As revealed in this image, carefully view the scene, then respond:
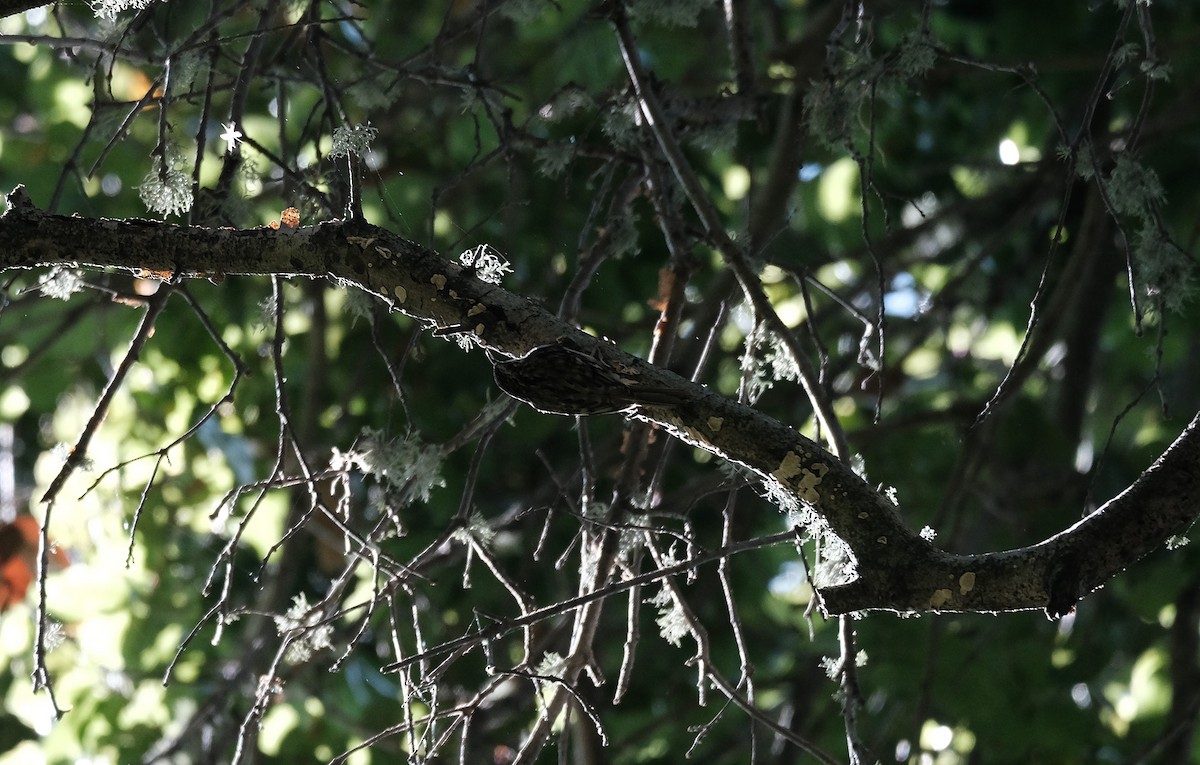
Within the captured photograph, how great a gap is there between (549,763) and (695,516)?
38.8 inches

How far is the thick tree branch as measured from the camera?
1.00 meters

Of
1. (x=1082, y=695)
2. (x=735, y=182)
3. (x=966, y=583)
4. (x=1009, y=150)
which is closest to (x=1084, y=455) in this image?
(x=1082, y=695)

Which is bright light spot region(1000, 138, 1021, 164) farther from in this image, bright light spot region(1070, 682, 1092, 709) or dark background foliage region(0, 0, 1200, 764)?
bright light spot region(1070, 682, 1092, 709)

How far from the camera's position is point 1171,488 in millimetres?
992

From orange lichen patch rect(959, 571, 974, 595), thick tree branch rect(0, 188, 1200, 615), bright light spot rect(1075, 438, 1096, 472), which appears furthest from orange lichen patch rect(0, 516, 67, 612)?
bright light spot rect(1075, 438, 1096, 472)

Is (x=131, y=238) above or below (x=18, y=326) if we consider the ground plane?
below

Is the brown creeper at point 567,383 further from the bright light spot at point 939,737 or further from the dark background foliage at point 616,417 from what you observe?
the bright light spot at point 939,737

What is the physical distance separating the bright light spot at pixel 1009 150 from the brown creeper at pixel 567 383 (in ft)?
8.16

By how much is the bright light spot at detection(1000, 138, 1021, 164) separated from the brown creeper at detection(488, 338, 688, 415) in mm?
2489

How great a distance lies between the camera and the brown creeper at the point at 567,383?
1012 mm

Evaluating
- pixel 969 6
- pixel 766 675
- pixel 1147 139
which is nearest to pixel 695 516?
pixel 766 675

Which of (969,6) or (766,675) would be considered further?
(766,675)

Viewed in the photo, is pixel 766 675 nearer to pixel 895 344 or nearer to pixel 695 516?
pixel 695 516

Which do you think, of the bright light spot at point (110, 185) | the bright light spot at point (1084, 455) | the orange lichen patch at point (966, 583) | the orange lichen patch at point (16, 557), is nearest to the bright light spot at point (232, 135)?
the orange lichen patch at point (966, 583)
